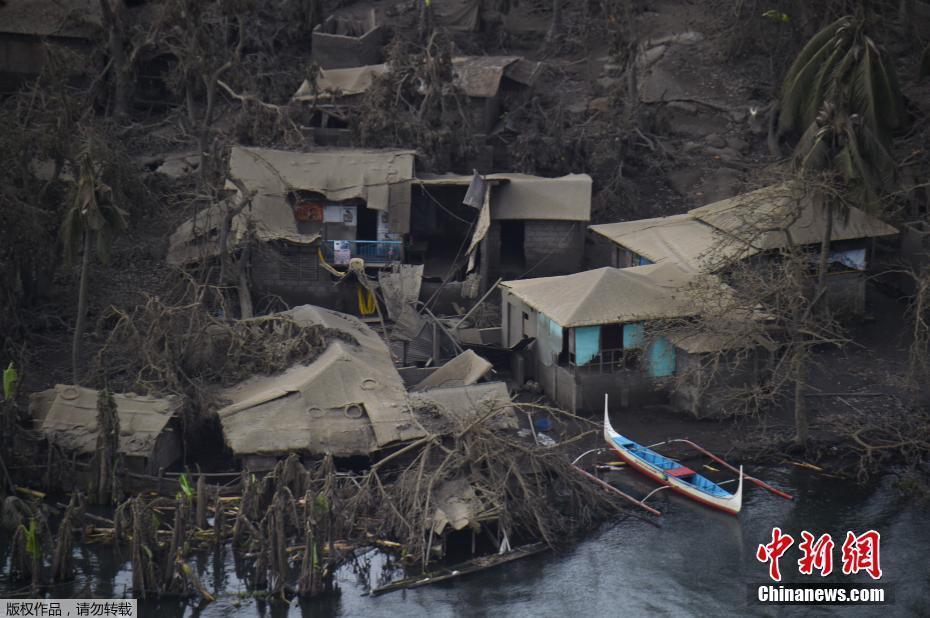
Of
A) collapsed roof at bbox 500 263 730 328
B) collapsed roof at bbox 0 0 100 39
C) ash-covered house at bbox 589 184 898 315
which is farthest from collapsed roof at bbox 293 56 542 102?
collapsed roof at bbox 500 263 730 328

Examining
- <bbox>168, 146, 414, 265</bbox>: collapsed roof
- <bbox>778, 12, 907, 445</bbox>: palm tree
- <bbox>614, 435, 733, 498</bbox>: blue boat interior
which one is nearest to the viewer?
<bbox>614, 435, 733, 498</bbox>: blue boat interior

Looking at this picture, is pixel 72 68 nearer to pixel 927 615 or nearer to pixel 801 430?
pixel 801 430

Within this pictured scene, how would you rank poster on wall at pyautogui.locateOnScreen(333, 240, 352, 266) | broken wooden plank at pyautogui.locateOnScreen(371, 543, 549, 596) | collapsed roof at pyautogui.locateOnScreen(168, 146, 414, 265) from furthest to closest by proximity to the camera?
poster on wall at pyautogui.locateOnScreen(333, 240, 352, 266) < collapsed roof at pyautogui.locateOnScreen(168, 146, 414, 265) < broken wooden plank at pyautogui.locateOnScreen(371, 543, 549, 596)

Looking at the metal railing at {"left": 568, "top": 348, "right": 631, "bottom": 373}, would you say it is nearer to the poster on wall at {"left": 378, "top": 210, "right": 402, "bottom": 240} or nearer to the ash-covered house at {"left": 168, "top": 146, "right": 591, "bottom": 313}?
the ash-covered house at {"left": 168, "top": 146, "right": 591, "bottom": 313}

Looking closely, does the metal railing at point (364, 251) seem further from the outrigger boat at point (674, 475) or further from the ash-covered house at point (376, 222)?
the outrigger boat at point (674, 475)

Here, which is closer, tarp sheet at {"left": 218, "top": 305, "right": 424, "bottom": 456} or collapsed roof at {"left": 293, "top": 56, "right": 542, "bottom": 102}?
tarp sheet at {"left": 218, "top": 305, "right": 424, "bottom": 456}

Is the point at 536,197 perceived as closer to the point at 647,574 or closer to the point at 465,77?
the point at 465,77

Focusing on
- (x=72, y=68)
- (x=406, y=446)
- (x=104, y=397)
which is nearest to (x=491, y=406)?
(x=406, y=446)
